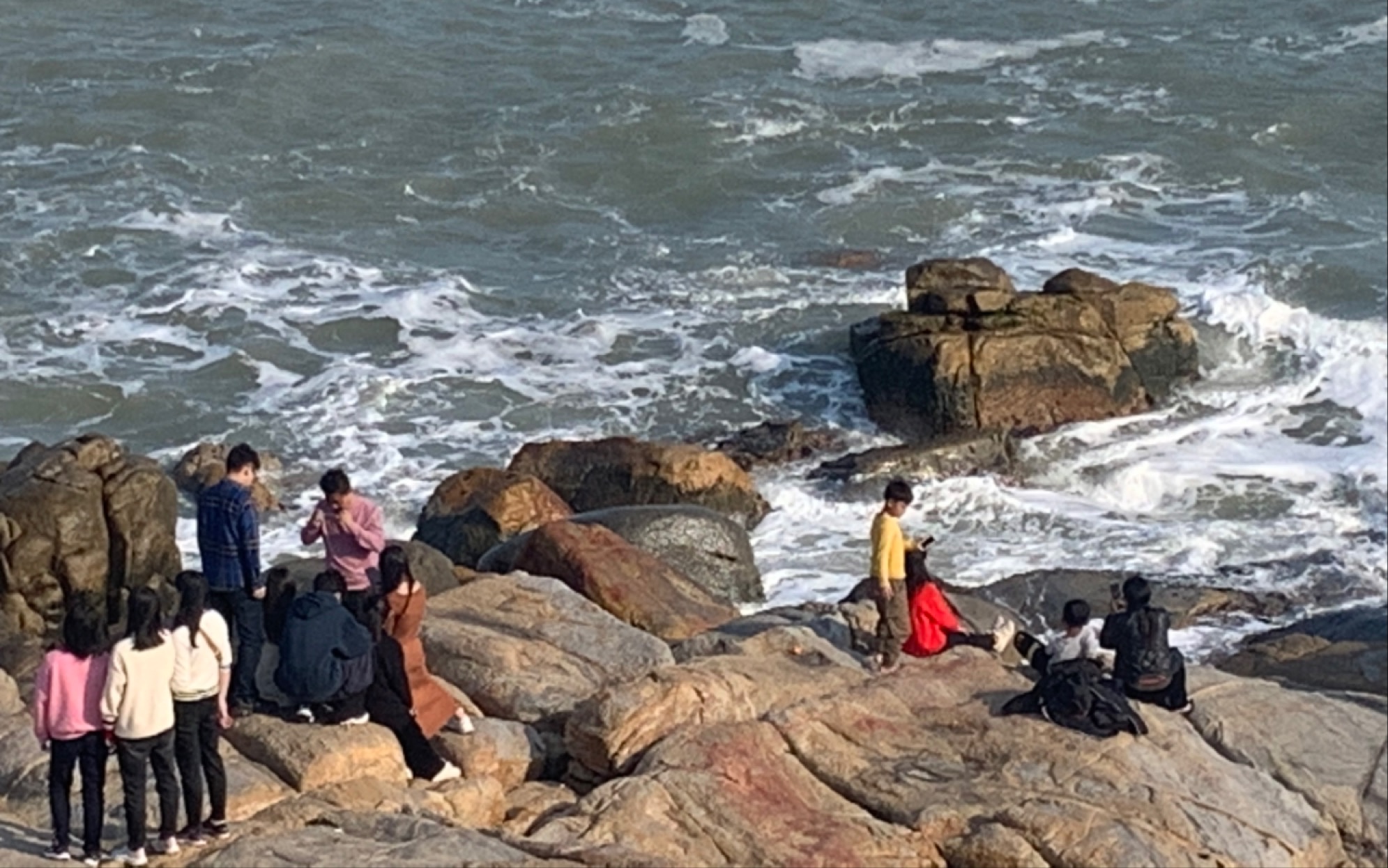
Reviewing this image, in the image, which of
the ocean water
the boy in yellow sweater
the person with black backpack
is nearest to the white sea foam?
the ocean water

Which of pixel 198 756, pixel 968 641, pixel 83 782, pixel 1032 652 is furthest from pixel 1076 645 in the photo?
pixel 83 782

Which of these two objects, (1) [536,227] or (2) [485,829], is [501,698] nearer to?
(2) [485,829]

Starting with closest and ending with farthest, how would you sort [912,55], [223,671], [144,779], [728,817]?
[144,779] → [223,671] → [728,817] → [912,55]

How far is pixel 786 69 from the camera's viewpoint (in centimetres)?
4294

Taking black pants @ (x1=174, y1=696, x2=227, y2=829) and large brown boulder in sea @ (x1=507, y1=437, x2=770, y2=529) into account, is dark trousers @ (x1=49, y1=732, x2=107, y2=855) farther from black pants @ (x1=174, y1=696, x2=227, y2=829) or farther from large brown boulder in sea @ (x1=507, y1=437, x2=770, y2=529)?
large brown boulder in sea @ (x1=507, y1=437, x2=770, y2=529)

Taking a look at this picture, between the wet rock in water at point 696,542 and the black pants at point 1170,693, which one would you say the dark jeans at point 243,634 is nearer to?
the black pants at point 1170,693

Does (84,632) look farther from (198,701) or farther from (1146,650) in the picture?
(1146,650)

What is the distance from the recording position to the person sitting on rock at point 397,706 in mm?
13438

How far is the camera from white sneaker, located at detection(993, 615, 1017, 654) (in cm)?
1606

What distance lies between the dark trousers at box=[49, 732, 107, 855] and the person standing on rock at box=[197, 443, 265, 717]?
193 centimetres

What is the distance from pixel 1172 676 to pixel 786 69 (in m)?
29.7

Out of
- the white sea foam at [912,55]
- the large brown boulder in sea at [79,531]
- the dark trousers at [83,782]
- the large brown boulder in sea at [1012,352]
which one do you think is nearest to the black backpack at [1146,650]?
the dark trousers at [83,782]

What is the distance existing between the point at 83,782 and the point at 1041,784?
5.77 m

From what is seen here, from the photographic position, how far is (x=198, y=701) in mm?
11781
